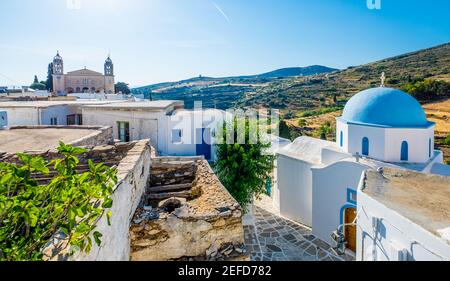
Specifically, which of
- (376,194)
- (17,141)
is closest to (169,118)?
(17,141)

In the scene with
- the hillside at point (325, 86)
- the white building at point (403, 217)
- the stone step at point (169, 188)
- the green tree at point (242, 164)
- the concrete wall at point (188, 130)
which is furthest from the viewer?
the hillside at point (325, 86)

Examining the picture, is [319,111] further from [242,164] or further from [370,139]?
[242,164]

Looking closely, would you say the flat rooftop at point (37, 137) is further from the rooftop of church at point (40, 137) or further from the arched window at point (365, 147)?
the arched window at point (365, 147)

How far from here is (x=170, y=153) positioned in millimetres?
12961

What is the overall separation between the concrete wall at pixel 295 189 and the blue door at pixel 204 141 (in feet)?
11.3

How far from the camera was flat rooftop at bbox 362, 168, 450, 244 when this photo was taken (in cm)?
328

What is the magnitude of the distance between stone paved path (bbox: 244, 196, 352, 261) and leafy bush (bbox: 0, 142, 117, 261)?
23.5 ft

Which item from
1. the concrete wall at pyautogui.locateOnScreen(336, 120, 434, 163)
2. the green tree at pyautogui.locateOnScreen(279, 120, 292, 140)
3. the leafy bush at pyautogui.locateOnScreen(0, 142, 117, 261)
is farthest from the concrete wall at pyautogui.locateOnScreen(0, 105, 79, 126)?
the green tree at pyautogui.locateOnScreen(279, 120, 292, 140)

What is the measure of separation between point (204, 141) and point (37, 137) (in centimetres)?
695

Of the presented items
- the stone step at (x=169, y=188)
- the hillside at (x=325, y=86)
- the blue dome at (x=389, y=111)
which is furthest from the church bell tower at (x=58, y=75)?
the blue dome at (x=389, y=111)

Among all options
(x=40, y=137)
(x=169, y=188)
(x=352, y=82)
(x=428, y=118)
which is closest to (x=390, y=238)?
(x=169, y=188)

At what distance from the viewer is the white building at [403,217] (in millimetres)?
2963

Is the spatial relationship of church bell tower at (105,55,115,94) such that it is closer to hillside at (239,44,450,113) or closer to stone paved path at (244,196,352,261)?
hillside at (239,44,450,113)

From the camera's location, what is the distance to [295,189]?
11.2 meters
